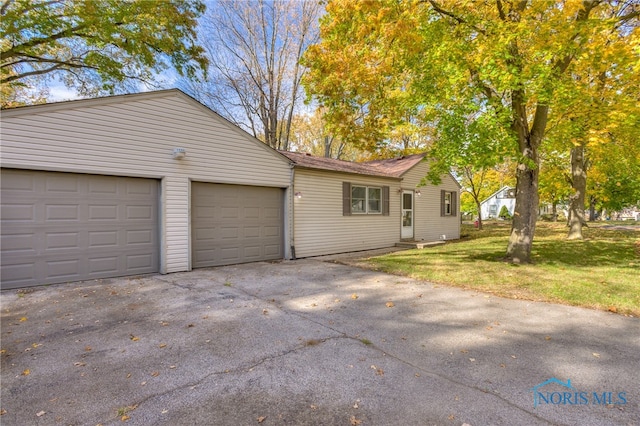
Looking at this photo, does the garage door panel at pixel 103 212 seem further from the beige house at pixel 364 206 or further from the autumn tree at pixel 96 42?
the autumn tree at pixel 96 42

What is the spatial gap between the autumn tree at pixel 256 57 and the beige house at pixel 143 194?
11.4 m

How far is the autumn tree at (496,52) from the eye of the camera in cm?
651

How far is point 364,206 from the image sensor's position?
38.4 feet

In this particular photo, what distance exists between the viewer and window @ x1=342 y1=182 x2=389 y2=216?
10.9m

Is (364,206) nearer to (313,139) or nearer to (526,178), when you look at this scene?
(526,178)

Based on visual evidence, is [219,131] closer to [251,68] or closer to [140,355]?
[140,355]

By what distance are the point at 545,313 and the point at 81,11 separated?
1411cm

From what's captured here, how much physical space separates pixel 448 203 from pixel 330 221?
27.4 ft

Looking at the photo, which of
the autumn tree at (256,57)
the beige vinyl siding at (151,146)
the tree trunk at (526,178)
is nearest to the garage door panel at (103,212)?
the beige vinyl siding at (151,146)

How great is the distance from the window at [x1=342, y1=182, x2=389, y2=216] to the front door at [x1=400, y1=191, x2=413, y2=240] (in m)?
1.34

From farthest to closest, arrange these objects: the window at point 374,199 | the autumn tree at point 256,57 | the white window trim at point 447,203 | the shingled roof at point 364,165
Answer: the autumn tree at point 256,57
the white window trim at point 447,203
the window at point 374,199
the shingled roof at point 364,165

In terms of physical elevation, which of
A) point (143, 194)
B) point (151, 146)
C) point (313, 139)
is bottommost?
point (143, 194)

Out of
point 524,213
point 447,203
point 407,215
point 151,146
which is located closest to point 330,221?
point 407,215

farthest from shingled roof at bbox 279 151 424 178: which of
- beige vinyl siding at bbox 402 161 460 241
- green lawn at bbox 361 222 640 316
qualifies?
green lawn at bbox 361 222 640 316
